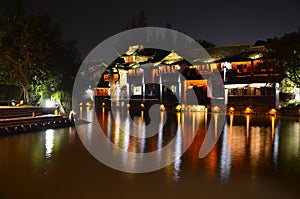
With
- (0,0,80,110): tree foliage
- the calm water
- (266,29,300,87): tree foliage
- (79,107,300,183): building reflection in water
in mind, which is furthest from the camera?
(266,29,300,87): tree foliage

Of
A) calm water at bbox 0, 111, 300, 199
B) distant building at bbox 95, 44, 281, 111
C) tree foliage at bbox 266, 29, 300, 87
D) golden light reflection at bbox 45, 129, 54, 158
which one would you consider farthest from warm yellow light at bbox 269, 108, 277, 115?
golden light reflection at bbox 45, 129, 54, 158

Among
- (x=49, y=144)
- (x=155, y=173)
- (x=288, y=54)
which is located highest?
(x=288, y=54)

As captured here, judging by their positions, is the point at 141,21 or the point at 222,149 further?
the point at 141,21

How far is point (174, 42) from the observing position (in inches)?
2239

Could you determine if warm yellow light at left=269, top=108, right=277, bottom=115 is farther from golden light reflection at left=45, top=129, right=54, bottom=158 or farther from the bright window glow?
golden light reflection at left=45, top=129, right=54, bottom=158

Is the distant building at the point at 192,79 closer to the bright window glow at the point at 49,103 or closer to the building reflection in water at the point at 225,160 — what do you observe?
the bright window glow at the point at 49,103

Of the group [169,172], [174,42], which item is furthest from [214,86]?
[169,172]

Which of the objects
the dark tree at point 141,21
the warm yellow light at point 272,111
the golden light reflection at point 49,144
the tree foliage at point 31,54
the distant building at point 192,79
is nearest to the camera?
the golden light reflection at point 49,144

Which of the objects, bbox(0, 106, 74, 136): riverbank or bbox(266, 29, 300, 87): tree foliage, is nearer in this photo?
bbox(0, 106, 74, 136): riverbank

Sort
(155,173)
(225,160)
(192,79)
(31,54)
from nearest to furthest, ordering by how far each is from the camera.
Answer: (155,173)
(225,160)
(31,54)
(192,79)

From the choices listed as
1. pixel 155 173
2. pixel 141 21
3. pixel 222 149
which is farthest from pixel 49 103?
pixel 141 21

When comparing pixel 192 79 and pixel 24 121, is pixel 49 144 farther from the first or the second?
pixel 192 79

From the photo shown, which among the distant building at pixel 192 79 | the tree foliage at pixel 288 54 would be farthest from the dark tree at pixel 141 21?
the tree foliage at pixel 288 54

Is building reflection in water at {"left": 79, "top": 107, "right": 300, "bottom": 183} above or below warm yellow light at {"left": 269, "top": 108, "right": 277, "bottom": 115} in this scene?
below
